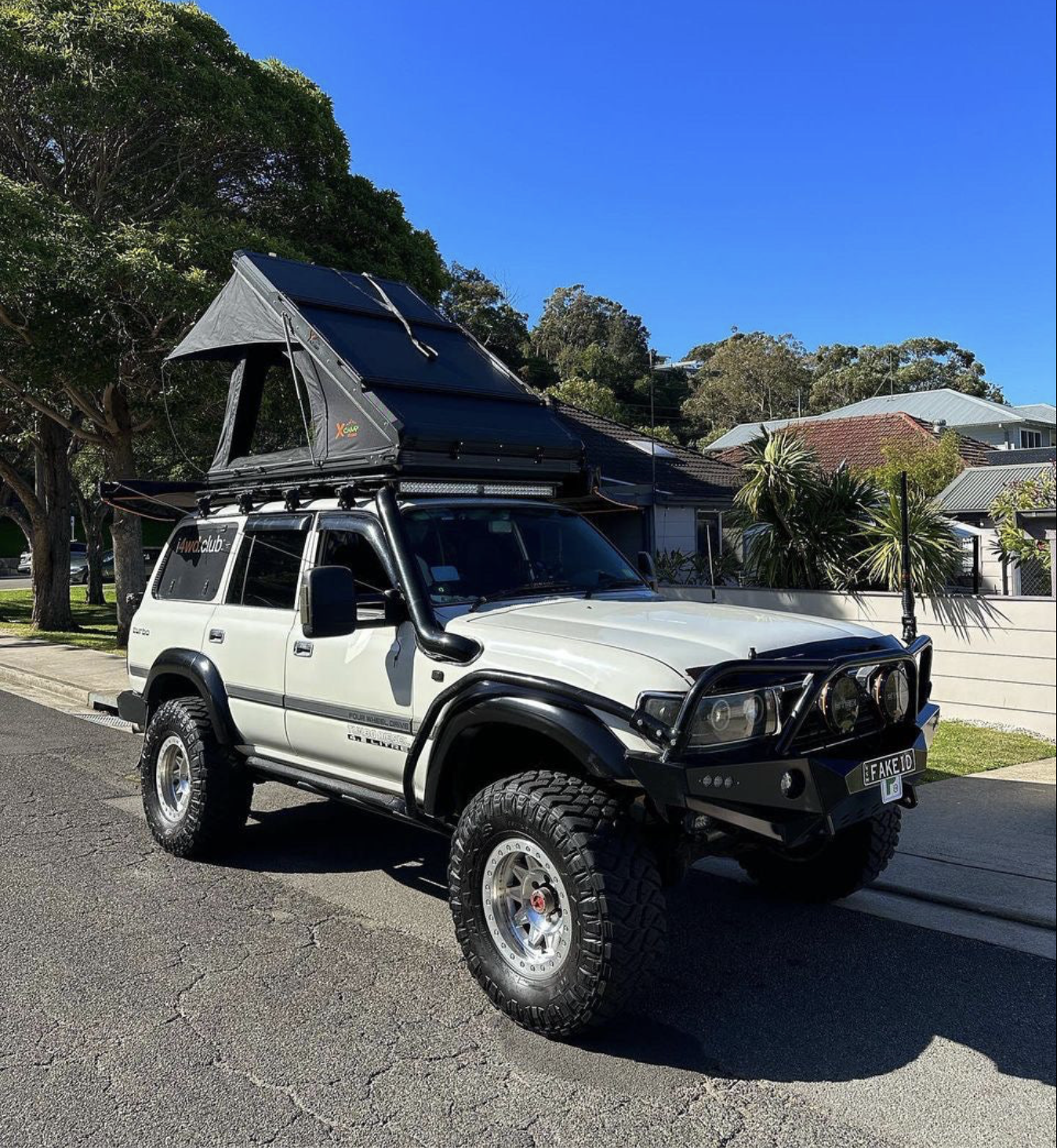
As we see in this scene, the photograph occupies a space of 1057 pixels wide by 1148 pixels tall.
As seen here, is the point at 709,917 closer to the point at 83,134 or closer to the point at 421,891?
the point at 421,891

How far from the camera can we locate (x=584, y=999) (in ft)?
11.6

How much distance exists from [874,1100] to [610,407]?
39.7m

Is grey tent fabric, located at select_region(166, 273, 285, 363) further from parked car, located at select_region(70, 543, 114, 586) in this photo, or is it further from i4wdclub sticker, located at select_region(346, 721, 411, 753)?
parked car, located at select_region(70, 543, 114, 586)

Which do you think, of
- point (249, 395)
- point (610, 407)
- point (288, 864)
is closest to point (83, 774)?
point (288, 864)

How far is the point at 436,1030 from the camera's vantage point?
379cm

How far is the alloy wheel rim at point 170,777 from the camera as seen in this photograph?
5926 mm

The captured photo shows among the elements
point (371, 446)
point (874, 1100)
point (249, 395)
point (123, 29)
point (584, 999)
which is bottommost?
point (874, 1100)

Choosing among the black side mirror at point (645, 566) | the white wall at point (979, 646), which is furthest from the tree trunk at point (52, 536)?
the black side mirror at point (645, 566)

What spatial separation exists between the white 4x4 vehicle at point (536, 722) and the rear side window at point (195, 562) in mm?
99

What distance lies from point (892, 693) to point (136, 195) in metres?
15.9

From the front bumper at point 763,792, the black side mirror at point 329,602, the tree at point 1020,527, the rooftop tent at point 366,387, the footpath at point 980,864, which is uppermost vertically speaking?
the rooftop tent at point 366,387

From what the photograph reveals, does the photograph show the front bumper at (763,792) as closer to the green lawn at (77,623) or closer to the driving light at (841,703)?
the driving light at (841,703)

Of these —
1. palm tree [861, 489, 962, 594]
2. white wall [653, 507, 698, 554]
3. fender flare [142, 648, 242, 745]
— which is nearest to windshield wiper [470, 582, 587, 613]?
fender flare [142, 648, 242, 745]

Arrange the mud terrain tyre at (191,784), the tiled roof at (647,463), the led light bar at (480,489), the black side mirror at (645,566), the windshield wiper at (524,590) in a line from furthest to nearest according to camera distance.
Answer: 1. the tiled roof at (647,463)
2. the black side mirror at (645,566)
3. the mud terrain tyre at (191,784)
4. the led light bar at (480,489)
5. the windshield wiper at (524,590)
